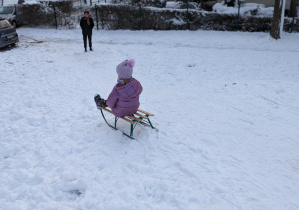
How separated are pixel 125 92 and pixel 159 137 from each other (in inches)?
45.1

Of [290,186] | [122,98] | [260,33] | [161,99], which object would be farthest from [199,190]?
[260,33]

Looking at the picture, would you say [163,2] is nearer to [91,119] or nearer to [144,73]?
[144,73]

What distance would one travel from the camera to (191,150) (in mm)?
5488

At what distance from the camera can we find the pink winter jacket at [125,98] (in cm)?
555

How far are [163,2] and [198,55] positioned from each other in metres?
9.86

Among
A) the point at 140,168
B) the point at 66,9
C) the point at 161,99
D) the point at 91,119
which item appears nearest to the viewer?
the point at 140,168

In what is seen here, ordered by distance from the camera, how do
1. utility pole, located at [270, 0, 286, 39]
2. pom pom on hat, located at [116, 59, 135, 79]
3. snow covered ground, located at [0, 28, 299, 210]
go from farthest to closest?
utility pole, located at [270, 0, 286, 39] → pom pom on hat, located at [116, 59, 135, 79] → snow covered ground, located at [0, 28, 299, 210]

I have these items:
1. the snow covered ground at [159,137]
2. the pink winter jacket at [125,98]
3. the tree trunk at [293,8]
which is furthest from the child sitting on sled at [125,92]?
the tree trunk at [293,8]

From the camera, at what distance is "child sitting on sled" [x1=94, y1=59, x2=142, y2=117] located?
5.40 m

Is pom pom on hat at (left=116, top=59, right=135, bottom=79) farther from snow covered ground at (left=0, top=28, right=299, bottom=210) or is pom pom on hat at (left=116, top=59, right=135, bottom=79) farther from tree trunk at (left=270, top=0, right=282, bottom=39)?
tree trunk at (left=270, top=0, right=282, bottom=39)

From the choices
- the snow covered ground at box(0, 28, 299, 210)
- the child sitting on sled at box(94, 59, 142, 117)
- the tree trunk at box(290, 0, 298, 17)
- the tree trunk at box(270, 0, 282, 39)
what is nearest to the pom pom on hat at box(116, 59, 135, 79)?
the child sitting on sled at box(94, 59, 142, 117)

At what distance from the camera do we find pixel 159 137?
19.5ft

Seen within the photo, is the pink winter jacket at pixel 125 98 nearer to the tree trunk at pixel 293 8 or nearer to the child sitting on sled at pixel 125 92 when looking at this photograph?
the child sitting on sled at pixel 125 92

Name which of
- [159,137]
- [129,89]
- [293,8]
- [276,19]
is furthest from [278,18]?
[129,89]
